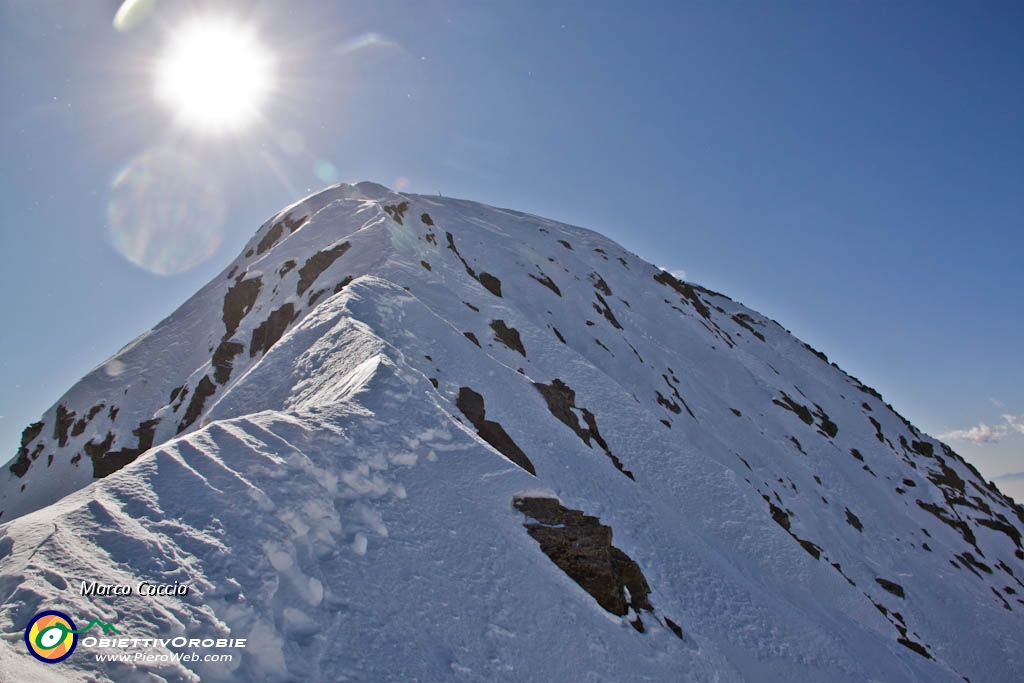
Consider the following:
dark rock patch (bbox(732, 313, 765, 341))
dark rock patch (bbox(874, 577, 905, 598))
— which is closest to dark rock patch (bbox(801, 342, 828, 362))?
dark rock patch (bbox(732, 313, 765, 341))

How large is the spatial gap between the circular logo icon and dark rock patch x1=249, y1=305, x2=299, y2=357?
2468 cm

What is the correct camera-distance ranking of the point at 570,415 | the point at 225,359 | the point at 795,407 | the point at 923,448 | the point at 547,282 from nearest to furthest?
1. the point at 570,415
2. the point at 225,359
3. the point at 547,282
4. the point at 795,407
5. the point at 923,448

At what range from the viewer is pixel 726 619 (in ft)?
44.5

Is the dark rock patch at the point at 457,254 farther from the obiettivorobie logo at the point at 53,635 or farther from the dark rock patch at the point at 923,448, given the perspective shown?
the dark rock patch at the point at 923,448

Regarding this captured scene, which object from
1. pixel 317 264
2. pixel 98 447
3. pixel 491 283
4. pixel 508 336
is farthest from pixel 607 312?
pixel 98 447

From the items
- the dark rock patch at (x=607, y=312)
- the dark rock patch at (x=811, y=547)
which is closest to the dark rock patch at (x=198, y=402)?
the dark rock patch at (x=607, y=312)

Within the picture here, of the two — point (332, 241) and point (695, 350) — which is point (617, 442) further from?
point (695, 350)

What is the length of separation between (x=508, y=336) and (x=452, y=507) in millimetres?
17380

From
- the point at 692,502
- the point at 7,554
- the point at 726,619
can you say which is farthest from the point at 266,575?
the point at 692,502

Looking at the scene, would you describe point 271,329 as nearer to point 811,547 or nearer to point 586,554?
point 586,554

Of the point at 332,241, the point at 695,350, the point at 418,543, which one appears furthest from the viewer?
the point at 695,350

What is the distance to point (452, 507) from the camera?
384 inches

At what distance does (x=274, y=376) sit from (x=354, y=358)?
11.7 feet

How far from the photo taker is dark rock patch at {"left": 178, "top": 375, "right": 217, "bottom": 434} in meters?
28.8
